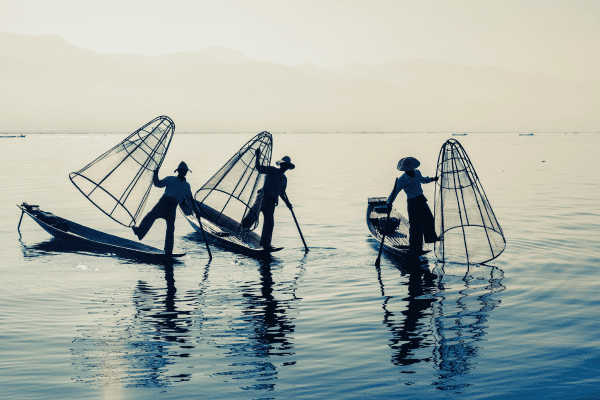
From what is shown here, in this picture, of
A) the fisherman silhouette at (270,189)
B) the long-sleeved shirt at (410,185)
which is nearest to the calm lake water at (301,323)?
the fisherman silhouette at (270,189)

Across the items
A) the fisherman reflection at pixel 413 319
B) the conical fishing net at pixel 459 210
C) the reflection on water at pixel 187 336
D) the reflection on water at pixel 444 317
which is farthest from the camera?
the conical fishing net at pixel 459 210

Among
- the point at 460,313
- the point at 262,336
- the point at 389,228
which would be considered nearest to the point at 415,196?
the point at 389,228

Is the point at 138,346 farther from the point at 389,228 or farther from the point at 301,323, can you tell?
the point at 389,228

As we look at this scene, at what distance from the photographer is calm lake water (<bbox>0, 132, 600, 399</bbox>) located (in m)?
7.20

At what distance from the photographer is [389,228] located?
1706cm

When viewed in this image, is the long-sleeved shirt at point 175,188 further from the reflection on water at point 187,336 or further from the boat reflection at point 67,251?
the reflection on water at point 187,336

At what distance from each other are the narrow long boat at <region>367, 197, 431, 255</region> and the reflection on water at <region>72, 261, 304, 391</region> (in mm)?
4295

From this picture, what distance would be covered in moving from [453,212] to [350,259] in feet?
10.2

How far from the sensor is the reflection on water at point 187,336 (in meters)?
7.44

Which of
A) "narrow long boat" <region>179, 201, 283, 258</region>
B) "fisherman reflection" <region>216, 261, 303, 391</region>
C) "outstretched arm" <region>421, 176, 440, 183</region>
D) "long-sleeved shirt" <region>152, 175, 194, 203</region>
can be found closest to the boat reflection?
"narrow long boat" <region>179, 201, 283, 258</region>

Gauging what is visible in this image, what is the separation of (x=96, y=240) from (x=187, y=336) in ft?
29.9

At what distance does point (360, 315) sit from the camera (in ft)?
33.3

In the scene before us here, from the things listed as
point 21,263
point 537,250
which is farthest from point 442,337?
point 21,263

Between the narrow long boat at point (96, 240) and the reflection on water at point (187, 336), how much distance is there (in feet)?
8.17
